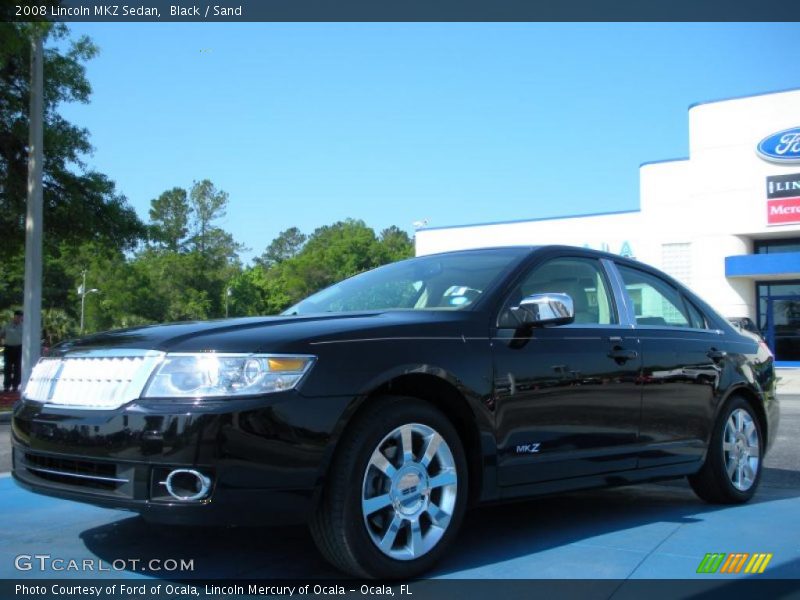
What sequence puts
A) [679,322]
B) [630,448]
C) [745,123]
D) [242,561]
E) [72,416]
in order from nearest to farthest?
[72,416] < [242,561] < [630,448] < [679,322] < [745,123]

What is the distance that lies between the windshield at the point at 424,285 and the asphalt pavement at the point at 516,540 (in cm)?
121

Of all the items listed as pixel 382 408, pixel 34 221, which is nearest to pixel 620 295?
pixel 382 408

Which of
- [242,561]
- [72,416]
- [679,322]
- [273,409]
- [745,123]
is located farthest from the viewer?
[745,123]

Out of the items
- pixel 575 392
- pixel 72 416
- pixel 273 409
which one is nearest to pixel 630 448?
pixel 575 392

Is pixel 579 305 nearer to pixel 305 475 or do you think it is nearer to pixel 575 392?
pixel 575 392

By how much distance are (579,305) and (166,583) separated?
259cm

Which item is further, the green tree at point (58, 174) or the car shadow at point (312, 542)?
the green tree at point (58, 174)

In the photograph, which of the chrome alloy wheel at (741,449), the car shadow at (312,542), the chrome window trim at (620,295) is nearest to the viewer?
the car shadow at (312,542)

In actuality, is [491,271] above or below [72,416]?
above

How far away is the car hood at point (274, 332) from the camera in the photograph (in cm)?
350

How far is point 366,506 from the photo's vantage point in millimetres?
3494

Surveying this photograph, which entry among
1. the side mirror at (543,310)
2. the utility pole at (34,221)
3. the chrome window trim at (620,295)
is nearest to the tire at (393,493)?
the side mirror at (543,310)

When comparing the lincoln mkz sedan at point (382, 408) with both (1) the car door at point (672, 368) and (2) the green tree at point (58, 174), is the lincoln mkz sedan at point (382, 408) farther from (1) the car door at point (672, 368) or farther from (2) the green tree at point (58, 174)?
(2) the green tree at point (58, 174)

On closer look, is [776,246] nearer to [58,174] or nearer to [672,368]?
[58,174]
